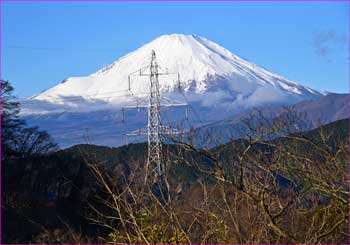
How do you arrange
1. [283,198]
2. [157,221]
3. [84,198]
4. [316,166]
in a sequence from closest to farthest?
[316,166], [283,198], [157,221], [84,198]

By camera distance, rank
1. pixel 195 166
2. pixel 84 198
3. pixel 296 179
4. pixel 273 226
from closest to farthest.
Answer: pixel 273 226, pixel 195 166, pixel 296 179, pixel 84 198

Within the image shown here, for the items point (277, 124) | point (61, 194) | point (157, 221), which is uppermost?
point (277, 124)

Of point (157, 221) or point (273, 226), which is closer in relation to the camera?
point (273, 226)

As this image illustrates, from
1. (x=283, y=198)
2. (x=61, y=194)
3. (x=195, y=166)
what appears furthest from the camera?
(x=61, y=194)

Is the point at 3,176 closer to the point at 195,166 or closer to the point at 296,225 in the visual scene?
the point at 296,225

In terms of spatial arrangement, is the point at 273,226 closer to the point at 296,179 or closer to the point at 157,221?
the point at 296,179

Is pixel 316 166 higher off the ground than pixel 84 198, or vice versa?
pixel 316 166

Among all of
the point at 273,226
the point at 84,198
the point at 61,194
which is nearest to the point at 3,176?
the point at 61,194

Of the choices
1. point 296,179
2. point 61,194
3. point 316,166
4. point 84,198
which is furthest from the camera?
point 61,194

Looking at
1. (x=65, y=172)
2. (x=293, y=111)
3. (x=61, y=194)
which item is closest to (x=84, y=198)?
(x=61, y=194)
